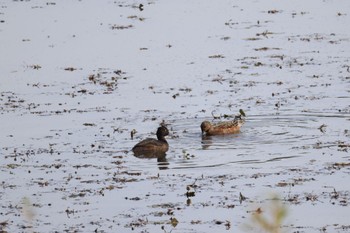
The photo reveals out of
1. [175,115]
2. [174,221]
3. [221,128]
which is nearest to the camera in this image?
[174,221]

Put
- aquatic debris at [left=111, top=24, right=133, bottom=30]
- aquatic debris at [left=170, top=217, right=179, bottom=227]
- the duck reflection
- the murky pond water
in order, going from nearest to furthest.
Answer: aquatic debris at [left=170, top=217, right=179, bottom=227] → the murky pond water → the duck reflection → aquatic debris at [left=111, top=24, right=133, bottom=30]

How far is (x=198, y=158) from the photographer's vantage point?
18125 millimetres

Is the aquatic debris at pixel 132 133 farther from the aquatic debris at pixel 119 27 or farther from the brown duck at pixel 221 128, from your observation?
the aquatic debris at pixel 119 27

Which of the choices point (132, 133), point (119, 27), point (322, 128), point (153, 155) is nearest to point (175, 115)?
point (132, 133)

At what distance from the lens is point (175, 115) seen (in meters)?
21.7

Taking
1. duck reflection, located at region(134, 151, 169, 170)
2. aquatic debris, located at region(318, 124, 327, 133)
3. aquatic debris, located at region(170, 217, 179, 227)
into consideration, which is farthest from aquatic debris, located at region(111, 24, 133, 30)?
aquatic debris, located at region(170, 217, 179, 227)

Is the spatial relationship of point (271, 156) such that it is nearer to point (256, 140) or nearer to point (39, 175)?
point (256, 140)

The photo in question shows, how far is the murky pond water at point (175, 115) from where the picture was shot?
46.6ft

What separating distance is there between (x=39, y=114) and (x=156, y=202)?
8.31 metres

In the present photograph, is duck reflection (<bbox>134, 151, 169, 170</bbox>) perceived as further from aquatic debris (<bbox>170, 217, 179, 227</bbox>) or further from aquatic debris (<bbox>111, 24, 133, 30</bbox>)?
aquatic debris (<bbox>111, 24, 133, 30</bbox>)

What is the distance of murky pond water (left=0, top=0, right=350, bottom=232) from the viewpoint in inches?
560

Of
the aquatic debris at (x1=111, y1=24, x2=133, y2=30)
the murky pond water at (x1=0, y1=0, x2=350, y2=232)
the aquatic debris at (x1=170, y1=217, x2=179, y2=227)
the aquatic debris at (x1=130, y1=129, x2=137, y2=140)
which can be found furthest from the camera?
the aquatic debris at (x1=111, y1=24, x2=133, y2=30)

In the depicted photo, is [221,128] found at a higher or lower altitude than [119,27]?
lower

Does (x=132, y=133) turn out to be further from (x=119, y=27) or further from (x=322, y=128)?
(x=119, y=27)
